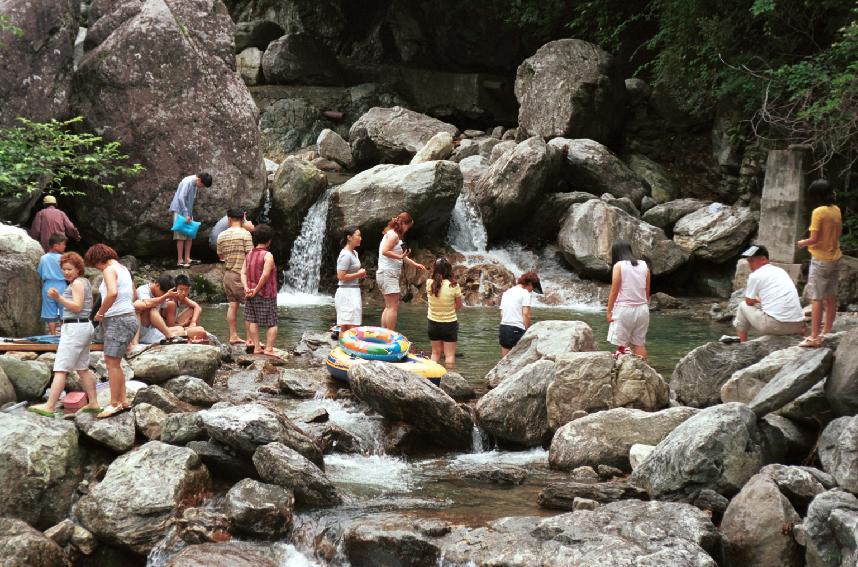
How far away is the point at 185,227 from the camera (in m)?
16.0

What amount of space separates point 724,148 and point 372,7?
54.4 ft

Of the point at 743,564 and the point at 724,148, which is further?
the point at 724,148

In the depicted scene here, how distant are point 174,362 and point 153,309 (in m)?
1.22

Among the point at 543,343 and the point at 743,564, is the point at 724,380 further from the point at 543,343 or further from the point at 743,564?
the point at 743,564

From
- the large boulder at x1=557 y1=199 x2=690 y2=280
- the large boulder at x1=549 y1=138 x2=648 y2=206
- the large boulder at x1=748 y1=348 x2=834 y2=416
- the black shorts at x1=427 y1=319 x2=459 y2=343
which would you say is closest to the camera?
the large boulder at x1=748 y1=348 x2=834 y2=416

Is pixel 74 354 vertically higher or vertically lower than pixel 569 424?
higher

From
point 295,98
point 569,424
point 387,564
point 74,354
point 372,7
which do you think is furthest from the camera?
point 372,7

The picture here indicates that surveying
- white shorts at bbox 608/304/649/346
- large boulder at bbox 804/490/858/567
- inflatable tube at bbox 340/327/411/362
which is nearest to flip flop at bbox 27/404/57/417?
inflatable tube at bbox 340/327/411/362

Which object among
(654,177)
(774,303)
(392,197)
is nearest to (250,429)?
(774,303)

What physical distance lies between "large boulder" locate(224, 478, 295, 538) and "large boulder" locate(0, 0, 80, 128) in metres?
11.7

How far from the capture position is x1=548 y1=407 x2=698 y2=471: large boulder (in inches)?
304

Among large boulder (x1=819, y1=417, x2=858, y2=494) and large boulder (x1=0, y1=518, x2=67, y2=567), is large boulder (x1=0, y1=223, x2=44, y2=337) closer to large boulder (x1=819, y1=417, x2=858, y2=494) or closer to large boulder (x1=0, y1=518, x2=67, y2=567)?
large boulder (x1=0, y1=518, x2=67, y2=567)

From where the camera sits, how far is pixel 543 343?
10094 mm

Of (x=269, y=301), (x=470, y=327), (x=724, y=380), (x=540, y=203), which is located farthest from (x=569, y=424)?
(x=540, y=203)
